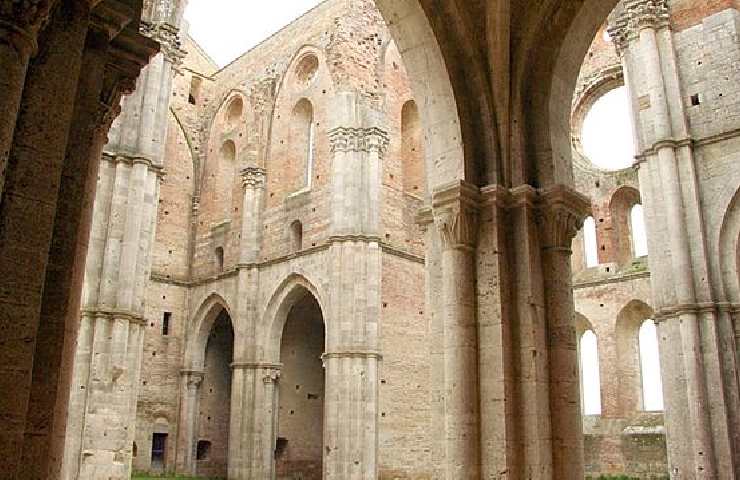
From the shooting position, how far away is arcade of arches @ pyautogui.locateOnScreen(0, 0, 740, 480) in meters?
3.37

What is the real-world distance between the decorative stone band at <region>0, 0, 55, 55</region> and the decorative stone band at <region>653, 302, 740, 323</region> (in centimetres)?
1049

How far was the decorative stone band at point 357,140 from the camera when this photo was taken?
60.4ft

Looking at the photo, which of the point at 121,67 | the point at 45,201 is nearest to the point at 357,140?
the point at 121,67

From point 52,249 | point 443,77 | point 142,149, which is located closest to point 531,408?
point 443,77

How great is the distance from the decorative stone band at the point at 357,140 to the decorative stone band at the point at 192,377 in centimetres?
866

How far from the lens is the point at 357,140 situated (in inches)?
725

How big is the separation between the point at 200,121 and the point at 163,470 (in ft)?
38.5

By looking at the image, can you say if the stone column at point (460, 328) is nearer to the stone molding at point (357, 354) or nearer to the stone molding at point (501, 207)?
the stone molding at point (501, 207)

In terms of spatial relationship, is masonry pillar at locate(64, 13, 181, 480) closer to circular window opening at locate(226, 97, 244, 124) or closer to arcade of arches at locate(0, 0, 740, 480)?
arcade of arches at locate(0, 0, 740, 480)

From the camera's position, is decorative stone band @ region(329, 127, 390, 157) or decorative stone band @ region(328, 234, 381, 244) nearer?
decorative stone band @ region(328, 234, 381, 244)

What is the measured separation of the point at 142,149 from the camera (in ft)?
46.2

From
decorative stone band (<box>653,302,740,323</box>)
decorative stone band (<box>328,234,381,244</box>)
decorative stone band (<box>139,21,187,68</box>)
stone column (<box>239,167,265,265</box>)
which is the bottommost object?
decorative stone band (<box>653,302,740,323</box>)

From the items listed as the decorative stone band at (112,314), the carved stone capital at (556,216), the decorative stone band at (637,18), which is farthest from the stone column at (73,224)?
the decorative stone band at (637,18)

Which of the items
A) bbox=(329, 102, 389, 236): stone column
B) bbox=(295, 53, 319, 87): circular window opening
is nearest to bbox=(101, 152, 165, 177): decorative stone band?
bbox=(329, 102, 389, 236): stone column
